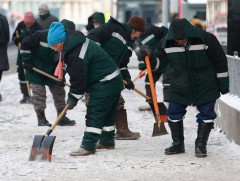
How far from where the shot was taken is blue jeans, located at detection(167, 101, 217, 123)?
945cm

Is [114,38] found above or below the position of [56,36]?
below

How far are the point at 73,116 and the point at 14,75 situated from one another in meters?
11.9

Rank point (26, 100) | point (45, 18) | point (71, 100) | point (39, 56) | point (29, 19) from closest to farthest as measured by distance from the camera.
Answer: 1. point (71, 100)
2. point (39, 56)
3. point (29, 19)
4. point (26, 100)
5. point (45, 18)

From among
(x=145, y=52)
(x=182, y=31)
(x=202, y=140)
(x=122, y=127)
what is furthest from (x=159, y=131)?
(x=182, y=31)

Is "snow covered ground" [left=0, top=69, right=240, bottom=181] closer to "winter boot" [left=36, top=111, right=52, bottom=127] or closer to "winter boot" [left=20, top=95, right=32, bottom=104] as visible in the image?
"winter boot" [left=36, top=111, right=52, bottom=127]

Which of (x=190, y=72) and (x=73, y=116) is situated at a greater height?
(x=190, y=72)

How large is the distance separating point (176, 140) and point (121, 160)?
0.77 meters

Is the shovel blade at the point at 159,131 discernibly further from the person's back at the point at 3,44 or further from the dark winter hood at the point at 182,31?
the person's back at the point at 3,44

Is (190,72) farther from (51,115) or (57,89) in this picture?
(51,115)

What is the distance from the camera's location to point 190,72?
9406 millimetres

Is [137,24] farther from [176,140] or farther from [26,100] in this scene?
[26,100]

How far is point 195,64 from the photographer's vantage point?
933 centimetres

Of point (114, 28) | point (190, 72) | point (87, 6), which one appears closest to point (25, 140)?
point (114, 28)

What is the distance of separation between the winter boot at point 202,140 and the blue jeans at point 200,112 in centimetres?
6
